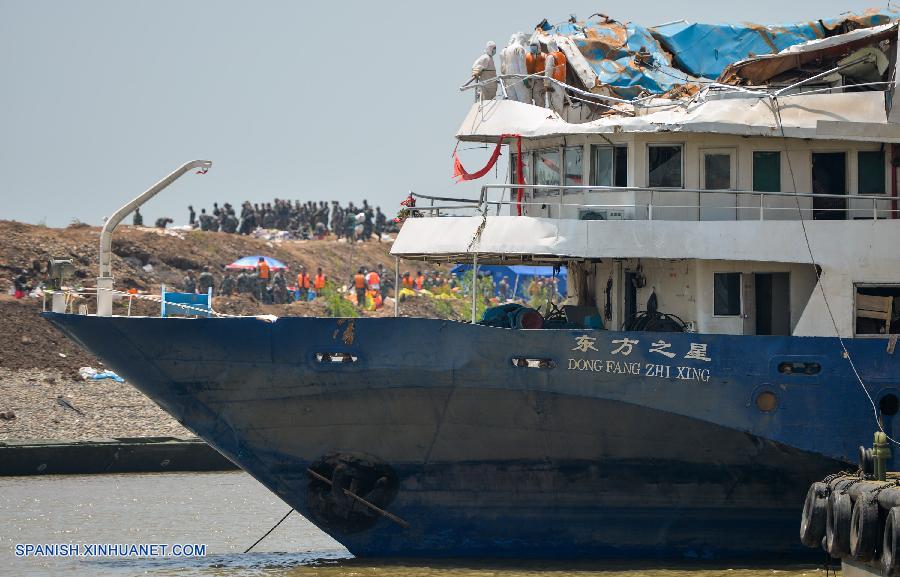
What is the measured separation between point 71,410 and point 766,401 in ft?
63.8

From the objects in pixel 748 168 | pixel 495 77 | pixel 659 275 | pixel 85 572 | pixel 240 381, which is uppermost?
pixel 495 77

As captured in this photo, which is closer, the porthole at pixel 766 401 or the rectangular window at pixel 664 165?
the porthole at pixel 766 401

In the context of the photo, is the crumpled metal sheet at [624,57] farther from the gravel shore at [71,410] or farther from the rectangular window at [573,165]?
the gravel shore at [71,410]

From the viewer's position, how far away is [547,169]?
2234cm

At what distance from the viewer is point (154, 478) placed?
29688mm

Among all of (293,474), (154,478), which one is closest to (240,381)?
(293,474)

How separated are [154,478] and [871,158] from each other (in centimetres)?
1555

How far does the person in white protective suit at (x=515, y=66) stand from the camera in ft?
74.7

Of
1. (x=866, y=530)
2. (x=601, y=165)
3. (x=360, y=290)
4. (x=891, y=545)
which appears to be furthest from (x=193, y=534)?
(x=360, y=290)

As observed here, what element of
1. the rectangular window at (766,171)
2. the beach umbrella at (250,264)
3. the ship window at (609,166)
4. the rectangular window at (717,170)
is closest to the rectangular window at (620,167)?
the ship window at (609,166)

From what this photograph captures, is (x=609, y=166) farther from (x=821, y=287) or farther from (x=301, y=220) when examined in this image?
(x=301, y=220)

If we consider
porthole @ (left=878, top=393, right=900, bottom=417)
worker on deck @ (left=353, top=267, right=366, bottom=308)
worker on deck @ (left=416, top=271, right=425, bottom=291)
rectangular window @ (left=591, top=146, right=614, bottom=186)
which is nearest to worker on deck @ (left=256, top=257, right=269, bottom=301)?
worker on deck @ (left=353, top=267, right=366, bottom=308)

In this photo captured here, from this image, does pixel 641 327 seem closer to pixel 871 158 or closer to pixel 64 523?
pixel 871 158

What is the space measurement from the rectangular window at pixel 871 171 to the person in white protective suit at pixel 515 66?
197 inches
